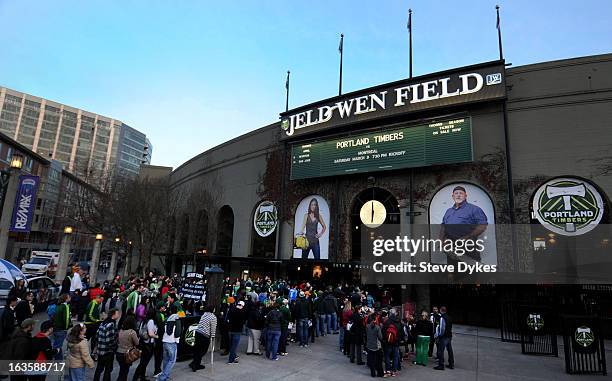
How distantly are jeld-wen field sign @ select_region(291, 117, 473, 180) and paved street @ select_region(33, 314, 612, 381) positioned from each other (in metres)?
12.0

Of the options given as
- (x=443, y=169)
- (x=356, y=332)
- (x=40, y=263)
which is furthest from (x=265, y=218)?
(x=40, y=263)

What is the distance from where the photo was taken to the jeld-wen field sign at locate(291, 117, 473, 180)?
21.2 meters

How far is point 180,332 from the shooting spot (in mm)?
8867

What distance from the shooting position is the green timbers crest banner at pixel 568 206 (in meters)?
18.1

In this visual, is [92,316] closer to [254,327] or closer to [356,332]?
[254,327]

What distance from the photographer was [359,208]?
84.1 ft

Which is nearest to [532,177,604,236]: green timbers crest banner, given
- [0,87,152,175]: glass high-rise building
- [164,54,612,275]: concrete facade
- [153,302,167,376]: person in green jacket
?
[164,54,612,275]: concrete facade

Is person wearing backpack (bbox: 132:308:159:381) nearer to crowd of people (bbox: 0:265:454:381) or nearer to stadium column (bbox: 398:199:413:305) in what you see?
crowd of people (bbox: 0:265:454:381)

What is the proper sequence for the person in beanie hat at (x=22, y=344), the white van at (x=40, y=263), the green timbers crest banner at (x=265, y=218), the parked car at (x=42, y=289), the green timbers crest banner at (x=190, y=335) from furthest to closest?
the white van at (x=40, y=263)
the green timbers crest banner at (x=265, y=218)
the parked car at (x=42, y=289)
the green timbers crest banner at (x=190, y=335)
the person in beanie hat at (x=22, y=344)

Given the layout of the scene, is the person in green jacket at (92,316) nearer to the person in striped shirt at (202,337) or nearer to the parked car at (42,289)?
the person in striped shirt at (202,337)

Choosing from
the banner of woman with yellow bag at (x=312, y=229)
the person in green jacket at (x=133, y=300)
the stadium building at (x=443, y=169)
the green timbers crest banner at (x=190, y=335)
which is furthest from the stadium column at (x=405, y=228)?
the person in green jacket at (x=133, y=300)

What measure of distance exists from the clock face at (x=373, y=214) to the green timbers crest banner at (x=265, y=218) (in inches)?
324

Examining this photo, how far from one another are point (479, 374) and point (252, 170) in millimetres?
26303

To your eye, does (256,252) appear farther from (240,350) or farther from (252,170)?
(240,350)
